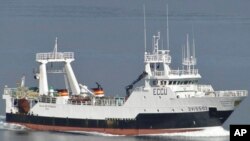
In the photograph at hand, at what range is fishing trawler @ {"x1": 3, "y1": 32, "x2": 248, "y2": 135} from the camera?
140 feet

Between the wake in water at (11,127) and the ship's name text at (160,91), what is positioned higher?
the ship's name text at (160,91)

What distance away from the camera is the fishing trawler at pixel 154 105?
140ft

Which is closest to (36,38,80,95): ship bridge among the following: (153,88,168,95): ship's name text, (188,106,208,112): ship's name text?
(153,88,168,95): ship's name text

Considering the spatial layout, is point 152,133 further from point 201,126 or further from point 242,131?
point 242,131

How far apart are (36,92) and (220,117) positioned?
1757cm

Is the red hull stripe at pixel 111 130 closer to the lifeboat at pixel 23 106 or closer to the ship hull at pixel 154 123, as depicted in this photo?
the ship hull at pixel 154 123

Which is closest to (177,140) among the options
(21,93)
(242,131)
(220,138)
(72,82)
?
(220,138)

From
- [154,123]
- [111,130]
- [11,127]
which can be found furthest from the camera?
[11,127]

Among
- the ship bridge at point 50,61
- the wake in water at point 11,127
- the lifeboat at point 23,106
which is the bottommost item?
the wake in water at point 11,127

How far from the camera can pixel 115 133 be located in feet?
149

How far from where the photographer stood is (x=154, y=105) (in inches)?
1709

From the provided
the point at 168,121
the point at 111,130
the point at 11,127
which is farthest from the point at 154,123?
the point at 11,127

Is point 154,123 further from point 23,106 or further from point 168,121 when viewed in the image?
point 23,106

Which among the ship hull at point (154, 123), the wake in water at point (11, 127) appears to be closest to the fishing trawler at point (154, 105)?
the ship hull at point (154, 123)
